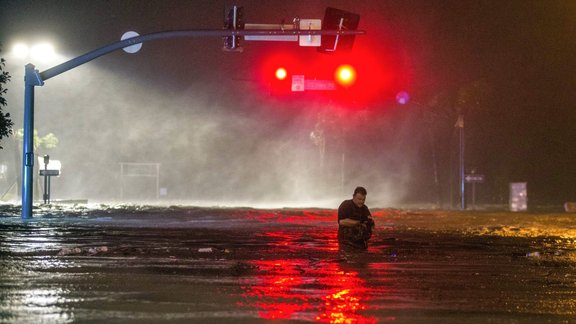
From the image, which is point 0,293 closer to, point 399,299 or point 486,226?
point 399,299

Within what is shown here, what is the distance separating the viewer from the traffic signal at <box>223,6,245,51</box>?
18.1 meters

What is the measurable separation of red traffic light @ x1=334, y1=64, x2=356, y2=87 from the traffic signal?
3558 millimetres

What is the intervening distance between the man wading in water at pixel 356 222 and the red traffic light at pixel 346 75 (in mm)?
7189

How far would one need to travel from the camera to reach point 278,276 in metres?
10.5

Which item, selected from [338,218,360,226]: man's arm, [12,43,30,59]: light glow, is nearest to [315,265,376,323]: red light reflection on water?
[338,218,360,226]: man's arm

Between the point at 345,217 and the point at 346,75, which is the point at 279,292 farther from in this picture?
the point at 346,75

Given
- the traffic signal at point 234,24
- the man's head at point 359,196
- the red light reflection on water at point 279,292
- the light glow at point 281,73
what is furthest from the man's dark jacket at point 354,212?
the light glow at point 281,73

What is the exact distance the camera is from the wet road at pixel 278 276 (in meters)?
7.67

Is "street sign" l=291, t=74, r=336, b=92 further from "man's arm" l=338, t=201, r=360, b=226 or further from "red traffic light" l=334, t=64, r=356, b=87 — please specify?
"man's arm" l=338, t=201, r=360, b=226

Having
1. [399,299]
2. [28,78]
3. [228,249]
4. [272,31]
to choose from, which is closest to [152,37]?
[272,31]

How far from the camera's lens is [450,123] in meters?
40.0

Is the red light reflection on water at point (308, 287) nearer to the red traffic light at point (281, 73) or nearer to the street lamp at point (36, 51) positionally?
the red traffic light at point (281, 73)

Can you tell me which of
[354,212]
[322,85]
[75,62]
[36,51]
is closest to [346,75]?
[322,85]

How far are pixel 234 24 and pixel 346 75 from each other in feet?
13.2
